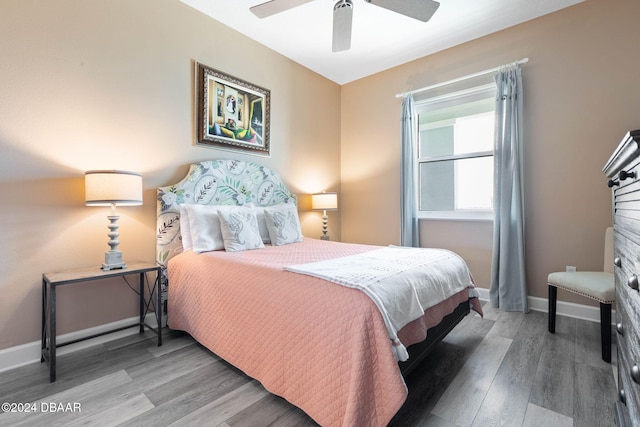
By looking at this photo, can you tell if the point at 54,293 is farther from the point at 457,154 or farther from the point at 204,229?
the point at 457,154

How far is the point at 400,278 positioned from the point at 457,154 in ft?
8.34

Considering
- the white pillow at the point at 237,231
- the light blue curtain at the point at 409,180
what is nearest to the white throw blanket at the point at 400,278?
the white pillow at the point at 237,231

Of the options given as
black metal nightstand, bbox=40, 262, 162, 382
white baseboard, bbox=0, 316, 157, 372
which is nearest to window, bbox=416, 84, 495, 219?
black metal nightstand, bbox=40, 262, 162, 382

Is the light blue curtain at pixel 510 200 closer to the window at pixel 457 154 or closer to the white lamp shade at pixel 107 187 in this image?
the window at pixel 457 154

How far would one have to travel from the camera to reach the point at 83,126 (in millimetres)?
2199

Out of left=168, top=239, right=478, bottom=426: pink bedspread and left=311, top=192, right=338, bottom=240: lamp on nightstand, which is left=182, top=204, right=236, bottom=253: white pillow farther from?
left=311, top=192, right=338, bottom=240: lamp on nightstand

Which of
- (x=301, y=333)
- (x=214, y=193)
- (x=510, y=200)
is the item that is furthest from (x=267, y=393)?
(x=510, y=200)

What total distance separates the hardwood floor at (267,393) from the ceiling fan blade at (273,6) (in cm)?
242

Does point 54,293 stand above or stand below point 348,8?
below

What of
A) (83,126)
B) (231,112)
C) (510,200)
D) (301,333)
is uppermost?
(231,112)

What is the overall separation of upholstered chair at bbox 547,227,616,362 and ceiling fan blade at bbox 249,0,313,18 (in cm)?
276

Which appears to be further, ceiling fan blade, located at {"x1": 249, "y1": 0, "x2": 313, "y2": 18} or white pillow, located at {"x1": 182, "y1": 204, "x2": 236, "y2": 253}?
white pillow, located at {"x1": 182, "y1": 204, "x2": 236, "y2": 253}

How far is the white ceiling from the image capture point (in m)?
2.73

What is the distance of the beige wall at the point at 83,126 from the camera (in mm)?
1938
